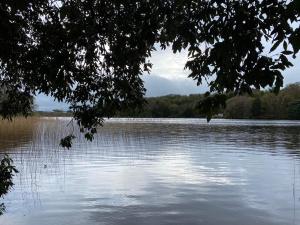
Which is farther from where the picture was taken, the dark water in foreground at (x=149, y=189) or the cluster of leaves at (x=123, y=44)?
the dark water in foreground at (x=149, y=189)

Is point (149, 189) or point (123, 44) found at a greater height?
point (123, 44)

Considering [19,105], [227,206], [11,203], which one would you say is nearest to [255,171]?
[227,206]

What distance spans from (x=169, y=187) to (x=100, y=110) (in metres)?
11.3

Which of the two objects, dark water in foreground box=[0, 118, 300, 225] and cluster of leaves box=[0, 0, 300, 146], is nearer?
cluster of leaves box=[0, 0, 300, 146]

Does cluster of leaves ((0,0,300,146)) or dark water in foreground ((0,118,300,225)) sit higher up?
cluster of leaves ((0,0,300,146))

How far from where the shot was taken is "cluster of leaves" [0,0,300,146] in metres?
3.54

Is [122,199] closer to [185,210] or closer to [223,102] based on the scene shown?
[185,210]

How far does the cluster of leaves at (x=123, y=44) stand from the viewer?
354 cm

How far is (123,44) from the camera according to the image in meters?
5.96

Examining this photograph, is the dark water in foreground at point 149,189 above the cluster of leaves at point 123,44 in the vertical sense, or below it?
below

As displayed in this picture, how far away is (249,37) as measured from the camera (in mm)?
3531

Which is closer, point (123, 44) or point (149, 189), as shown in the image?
point (123, 44)

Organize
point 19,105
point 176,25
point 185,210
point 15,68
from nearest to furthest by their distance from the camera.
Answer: point 176,25, point 15,68, point 19,105, point 185,210

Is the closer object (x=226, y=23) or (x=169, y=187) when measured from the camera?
(x=226, y=23)
